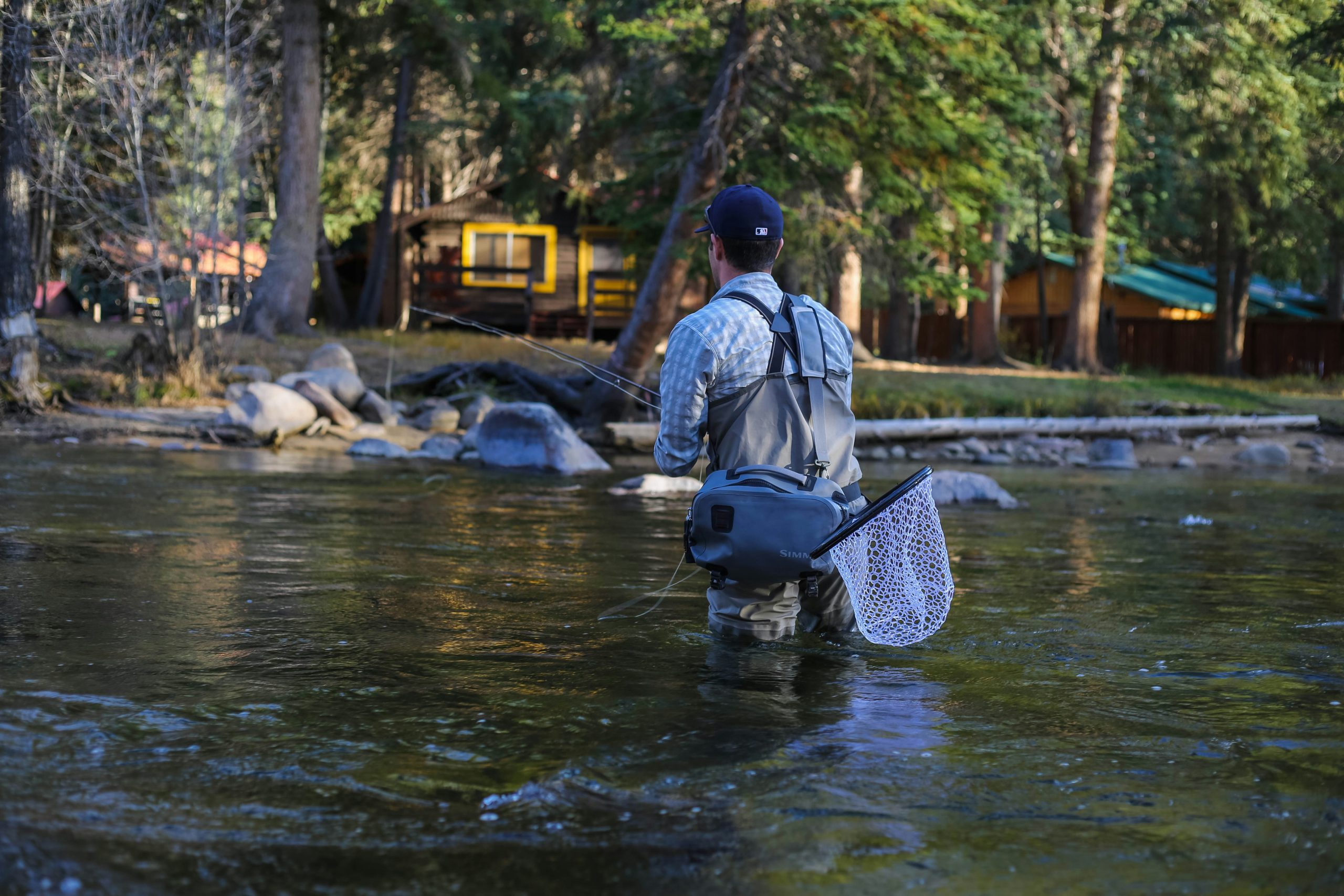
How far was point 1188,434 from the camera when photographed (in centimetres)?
2117

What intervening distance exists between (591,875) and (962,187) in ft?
53.7

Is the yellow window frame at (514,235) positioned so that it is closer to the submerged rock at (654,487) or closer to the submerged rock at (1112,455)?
the submerged rock at (1112,455)

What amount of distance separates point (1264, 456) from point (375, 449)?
12.0m

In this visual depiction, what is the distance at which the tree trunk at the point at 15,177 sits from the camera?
58.6 feet

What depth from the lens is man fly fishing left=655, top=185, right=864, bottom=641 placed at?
4785 mm

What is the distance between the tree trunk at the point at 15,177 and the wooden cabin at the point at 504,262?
16.3 m

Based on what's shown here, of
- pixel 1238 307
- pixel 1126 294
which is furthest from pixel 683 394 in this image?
pixel 1126 294

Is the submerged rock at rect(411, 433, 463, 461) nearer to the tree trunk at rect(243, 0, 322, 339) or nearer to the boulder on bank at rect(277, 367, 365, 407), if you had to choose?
the boulder on bank at rect(277, 367, 365, 407)

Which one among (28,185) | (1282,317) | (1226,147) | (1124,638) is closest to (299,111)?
(28,185)

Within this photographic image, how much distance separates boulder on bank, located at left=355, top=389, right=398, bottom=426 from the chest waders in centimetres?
1386

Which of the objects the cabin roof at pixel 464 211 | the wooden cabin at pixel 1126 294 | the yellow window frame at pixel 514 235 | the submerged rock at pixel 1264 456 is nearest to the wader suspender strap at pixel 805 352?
the submerged rock at pixel 1264 456

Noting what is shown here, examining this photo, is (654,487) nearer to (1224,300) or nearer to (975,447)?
(975,447)

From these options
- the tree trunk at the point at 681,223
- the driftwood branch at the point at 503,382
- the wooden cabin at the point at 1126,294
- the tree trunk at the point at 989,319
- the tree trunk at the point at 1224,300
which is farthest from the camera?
the wooden cabin at the point at 1126,294

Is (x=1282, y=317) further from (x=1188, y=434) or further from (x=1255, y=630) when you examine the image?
(x=1255, y=630)
